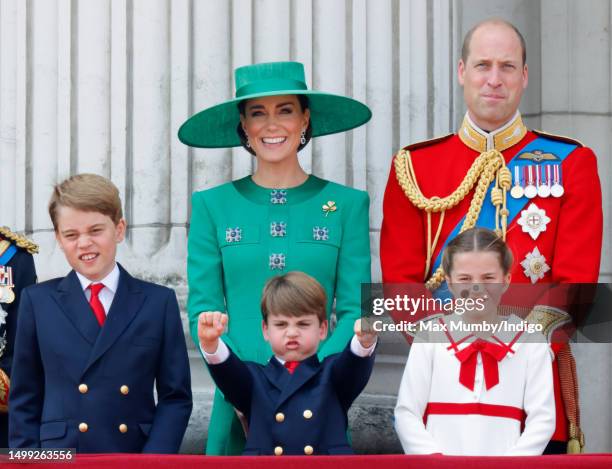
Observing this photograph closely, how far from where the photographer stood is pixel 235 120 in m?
5.50

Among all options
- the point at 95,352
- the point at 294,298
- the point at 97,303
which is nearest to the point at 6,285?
the point at 97,303

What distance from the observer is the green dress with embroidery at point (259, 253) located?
Result: 5.02 m

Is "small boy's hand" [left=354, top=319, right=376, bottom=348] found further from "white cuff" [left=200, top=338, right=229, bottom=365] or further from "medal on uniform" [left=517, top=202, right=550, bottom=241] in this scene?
"medal on uniform" [left=517, top=202, right=550, bottom=241]

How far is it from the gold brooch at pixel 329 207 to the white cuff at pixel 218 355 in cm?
83

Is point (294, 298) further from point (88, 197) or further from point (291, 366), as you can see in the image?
point (88, 197)

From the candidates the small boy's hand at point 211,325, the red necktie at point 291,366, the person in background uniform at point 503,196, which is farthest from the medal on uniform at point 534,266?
the small boy's hand at point 211,325

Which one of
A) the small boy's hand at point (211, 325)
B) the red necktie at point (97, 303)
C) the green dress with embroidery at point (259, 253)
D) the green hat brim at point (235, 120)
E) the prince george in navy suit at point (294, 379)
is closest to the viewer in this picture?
the small boy's hand at point (211, 325)

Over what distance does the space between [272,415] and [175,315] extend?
0.49 m

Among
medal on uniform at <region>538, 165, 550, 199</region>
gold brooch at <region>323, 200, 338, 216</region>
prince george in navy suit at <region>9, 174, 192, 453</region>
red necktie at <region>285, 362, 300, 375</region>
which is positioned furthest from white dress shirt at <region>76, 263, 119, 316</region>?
medal on uniform at <region>538, 165, 550, 199</region>

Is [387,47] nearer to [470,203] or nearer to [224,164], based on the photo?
[224,164]

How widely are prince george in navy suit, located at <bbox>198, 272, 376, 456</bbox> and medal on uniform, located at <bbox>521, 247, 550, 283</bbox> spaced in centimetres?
73

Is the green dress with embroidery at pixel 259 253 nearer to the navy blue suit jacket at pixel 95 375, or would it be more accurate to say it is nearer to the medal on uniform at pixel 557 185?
the navy blue suit jacket at pixel 95 375

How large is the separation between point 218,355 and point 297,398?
31 cm

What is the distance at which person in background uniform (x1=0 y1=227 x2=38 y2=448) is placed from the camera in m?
4.97
